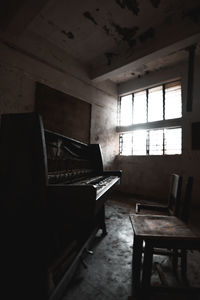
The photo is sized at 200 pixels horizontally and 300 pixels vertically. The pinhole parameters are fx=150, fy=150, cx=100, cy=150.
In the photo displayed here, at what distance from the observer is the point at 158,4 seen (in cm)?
295

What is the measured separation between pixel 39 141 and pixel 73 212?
496 millimetres

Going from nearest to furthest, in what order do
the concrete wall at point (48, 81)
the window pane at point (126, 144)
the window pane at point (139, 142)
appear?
1. the concrete wall at point (48, 81)
2. the window pane at point (139, 142)
3. the window pane at point (126, 144)

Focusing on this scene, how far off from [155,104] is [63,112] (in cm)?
323

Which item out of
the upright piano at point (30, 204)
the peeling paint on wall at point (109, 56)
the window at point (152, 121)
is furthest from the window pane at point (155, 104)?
the upright piano at point (30, 204)

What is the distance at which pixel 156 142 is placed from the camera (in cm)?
512


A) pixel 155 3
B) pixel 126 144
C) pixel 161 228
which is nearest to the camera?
pixel 161 228

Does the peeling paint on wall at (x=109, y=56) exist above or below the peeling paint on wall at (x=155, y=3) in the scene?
below

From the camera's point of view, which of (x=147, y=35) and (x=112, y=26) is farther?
(x=147, y=35)

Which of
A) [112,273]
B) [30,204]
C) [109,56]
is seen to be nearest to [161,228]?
[112,273]

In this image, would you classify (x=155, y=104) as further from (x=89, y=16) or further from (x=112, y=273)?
(x=112, y=273)

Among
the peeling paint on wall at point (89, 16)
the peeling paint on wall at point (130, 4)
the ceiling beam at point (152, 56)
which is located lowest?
the ceiling beam at point (152, 56)

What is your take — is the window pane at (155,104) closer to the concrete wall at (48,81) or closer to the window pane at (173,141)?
the window pane at (173,141)

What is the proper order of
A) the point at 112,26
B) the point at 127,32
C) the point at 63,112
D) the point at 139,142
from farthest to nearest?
1. the point at 139,142
2. the point at 63,112
3. the point at 127,32
4. the point at 112,26

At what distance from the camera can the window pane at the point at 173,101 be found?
4.75 meters
